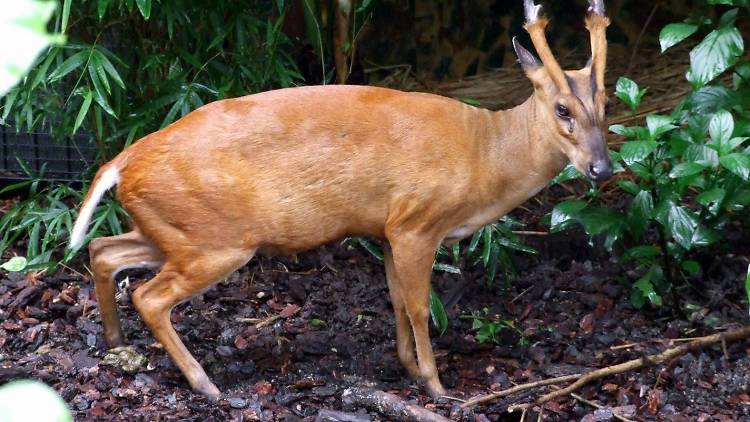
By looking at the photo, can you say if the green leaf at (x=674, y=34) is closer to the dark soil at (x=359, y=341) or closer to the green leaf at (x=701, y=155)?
the green leaf at (x=701, y=155)

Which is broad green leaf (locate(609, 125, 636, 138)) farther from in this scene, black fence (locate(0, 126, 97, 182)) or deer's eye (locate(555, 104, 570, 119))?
black fence (locate(0, 126, 97, 182))

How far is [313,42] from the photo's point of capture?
560 cm

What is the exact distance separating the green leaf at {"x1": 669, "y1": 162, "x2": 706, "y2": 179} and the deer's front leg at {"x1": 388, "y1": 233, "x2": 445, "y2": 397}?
1.03m

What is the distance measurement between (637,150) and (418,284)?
108 cm

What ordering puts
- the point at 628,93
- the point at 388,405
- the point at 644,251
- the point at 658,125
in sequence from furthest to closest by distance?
the point at 644,251 → the point at 628,93 → the point at 658,125 → the point at 388,405

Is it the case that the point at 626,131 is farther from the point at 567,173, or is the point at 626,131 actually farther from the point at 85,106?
the point at 85,106

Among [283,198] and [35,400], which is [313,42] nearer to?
[283,198]

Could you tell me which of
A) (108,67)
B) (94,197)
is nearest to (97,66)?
(108,67)

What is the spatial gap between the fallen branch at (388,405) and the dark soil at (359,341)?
0.06 m

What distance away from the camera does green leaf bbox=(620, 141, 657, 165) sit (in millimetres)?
3953

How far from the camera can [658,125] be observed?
159 inches

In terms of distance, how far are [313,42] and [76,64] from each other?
157 cm

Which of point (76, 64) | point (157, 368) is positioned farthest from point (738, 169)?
point (76, 64)

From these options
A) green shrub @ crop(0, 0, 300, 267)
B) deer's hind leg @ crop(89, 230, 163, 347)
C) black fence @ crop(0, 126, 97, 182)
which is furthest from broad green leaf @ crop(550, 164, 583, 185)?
black fence @ crop(0, 126, 97, 182)
